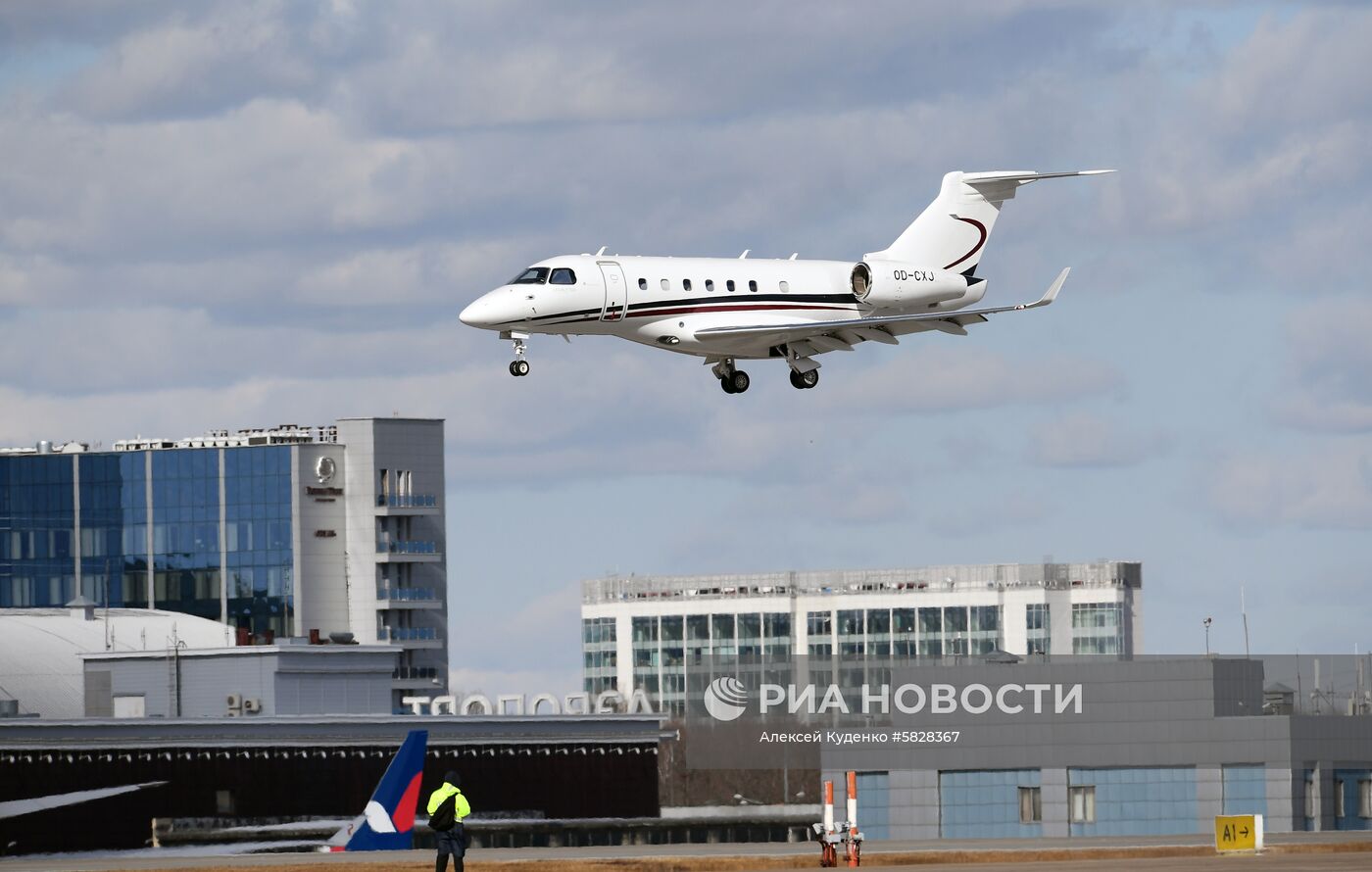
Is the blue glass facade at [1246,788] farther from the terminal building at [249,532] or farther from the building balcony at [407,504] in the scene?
the building balcony at [407,504]

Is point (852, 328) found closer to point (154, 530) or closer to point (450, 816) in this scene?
point (450, 816)

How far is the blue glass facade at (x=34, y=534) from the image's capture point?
189 metres

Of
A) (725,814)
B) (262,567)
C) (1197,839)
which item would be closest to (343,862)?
(1197,839)

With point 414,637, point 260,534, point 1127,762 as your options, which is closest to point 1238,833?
point 1127,762

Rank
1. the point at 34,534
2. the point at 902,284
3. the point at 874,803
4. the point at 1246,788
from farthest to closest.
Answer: the point at 34,534
the point at 874,803
the point at 1246,788
the point at 902,284

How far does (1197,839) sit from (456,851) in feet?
128

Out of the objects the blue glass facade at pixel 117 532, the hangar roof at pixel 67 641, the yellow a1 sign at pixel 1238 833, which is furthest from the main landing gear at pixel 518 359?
the blue glass facade at pixel 117 532

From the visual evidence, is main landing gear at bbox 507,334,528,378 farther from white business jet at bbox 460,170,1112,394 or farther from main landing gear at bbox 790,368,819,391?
main landing gear at bbox 790,368,819,391

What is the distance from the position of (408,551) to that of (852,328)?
405 ft

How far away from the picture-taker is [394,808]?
65.3m

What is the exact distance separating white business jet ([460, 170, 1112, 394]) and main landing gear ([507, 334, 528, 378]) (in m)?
0.03

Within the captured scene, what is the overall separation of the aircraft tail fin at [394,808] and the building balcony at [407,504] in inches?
4721

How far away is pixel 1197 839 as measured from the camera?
7988 centimetres

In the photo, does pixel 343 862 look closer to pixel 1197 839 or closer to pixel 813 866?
pixel 813 866
